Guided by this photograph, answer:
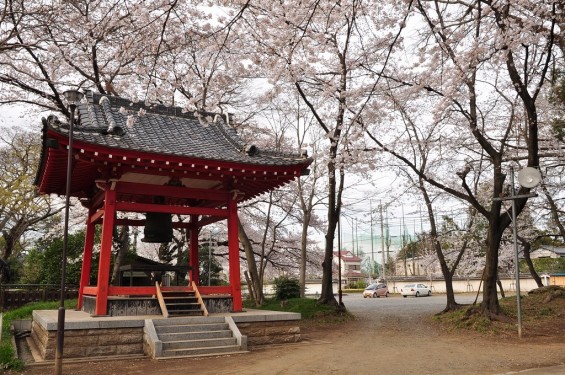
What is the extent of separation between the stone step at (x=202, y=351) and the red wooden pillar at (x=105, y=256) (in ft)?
6.61

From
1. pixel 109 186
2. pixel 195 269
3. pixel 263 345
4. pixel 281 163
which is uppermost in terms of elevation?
pixel 281 163

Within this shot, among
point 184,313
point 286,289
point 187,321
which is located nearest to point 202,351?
point 187,321

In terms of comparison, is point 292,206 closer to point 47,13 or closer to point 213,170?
point 213,170

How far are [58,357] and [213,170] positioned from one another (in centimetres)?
482

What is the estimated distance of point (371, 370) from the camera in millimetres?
7539

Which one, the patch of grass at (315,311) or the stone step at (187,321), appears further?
the patch of grass at (315,311)

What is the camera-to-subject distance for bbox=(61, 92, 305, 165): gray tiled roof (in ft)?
32.5

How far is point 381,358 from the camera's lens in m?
8.77

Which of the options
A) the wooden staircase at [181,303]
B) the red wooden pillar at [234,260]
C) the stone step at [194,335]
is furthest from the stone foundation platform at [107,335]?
the red wooden pillar at [234,260]

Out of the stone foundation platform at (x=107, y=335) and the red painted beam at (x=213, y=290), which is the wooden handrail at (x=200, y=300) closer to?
the red painted beam at (x=213, y=290)

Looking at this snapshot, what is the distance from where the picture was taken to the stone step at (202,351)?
8836 millimetres

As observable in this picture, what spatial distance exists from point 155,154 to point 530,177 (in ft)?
27.6

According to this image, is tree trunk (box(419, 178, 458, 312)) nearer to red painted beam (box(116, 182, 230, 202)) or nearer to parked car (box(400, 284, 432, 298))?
red painted beam (box(116, 182, 230, 202))

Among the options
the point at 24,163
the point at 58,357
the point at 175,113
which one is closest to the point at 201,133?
the point at 175,113
